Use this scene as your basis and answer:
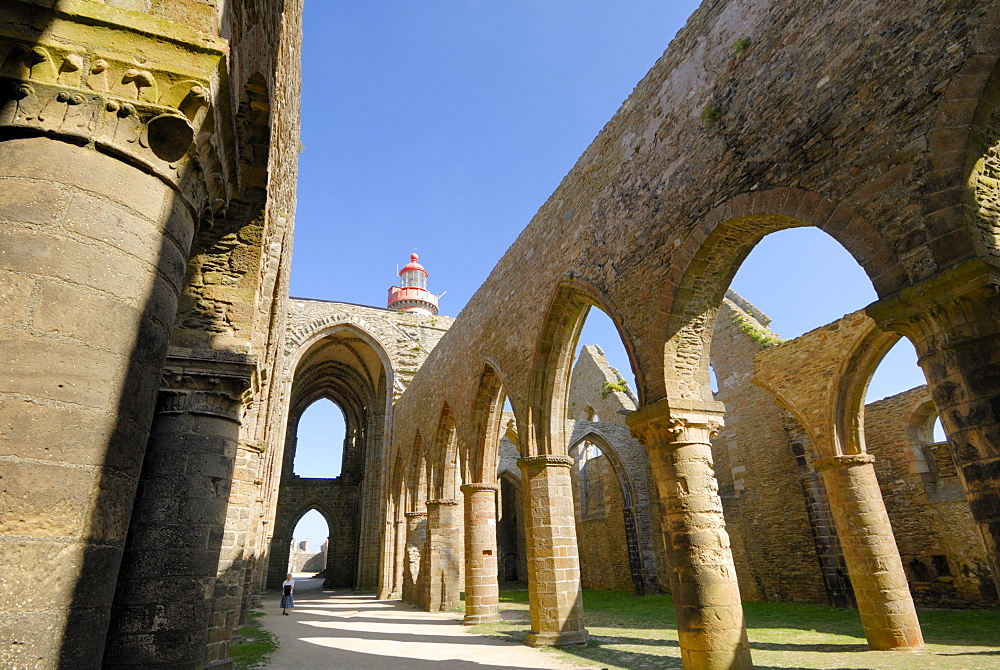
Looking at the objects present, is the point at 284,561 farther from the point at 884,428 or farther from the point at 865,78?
the point at 865,78

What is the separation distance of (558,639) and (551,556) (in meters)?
1.03

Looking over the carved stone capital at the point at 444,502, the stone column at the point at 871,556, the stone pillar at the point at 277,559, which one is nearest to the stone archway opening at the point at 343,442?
the stone pillar at the point at 277,559

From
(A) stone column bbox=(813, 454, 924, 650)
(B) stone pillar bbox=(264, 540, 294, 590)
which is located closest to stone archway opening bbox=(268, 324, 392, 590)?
(B) stone pillar bbox=(264, 540, 294, 590)

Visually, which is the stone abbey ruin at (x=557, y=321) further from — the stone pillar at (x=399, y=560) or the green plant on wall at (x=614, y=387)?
the green plant on wall at (x=614, y=387)

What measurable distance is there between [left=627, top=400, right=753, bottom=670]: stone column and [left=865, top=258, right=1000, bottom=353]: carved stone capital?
2.25 meters

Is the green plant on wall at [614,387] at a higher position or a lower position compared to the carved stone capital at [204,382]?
higher

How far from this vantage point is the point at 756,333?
1198cm

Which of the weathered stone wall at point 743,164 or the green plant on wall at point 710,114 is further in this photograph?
the green plant on wall at point 710,114

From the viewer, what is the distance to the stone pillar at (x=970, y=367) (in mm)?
3086

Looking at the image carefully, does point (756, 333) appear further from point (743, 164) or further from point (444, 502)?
point (444, 502)

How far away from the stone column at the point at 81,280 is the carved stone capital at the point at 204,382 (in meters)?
1.36

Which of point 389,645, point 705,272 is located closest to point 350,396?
point 389,645

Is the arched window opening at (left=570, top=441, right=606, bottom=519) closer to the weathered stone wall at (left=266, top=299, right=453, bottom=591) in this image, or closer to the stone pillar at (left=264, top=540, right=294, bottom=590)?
the weathered stone wall at (left=266, top=299, right=453, bottom=591)

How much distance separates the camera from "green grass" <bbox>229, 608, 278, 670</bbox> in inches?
257
